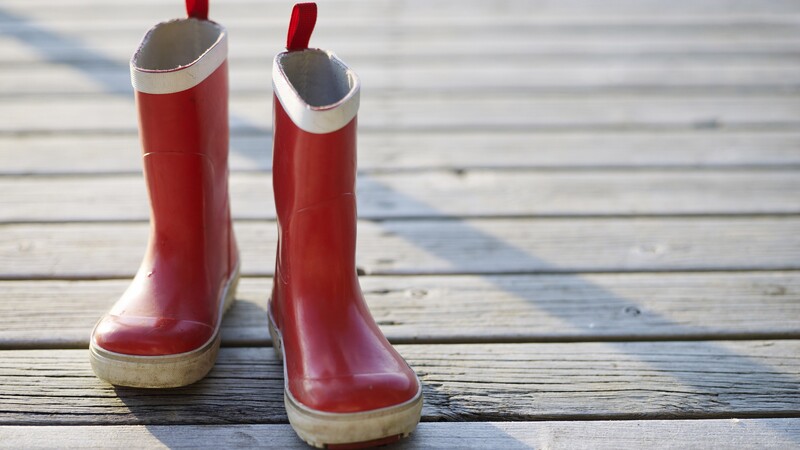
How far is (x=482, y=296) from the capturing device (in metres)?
1.30

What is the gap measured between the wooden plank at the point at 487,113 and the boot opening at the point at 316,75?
34.9 inches

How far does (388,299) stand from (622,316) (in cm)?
35

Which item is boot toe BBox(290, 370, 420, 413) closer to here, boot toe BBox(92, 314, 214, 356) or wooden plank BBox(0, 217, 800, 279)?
boot toe BBox(92, 314, 214, 356)

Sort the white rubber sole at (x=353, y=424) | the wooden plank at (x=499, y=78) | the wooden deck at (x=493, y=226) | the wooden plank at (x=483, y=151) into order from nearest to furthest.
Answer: the white rubber sole at (x=353, y=424) < the wooden deck at (x=493, y=226) < the wooden plank at (x=483, y=151) < the wooden plank at (x=499, y=78)

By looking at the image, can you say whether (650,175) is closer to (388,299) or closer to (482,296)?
(482,296)

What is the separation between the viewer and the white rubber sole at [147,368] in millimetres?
1008

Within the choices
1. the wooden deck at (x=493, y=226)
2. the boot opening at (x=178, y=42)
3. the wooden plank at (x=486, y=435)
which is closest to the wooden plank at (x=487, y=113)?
the wooden deck at (x=493, y=226)

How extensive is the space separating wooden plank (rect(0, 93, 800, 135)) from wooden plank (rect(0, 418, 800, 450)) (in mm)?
1035

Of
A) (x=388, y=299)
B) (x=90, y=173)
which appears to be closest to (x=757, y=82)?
(x=388, y=299)

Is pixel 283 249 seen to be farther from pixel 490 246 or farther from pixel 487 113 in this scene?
pixel 487 113

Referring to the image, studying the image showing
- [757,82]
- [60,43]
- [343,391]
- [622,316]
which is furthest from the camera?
[60,43]

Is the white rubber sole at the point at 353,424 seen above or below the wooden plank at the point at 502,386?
above

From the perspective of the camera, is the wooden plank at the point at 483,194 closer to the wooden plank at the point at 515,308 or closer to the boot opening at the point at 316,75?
the wooden plank at the point at 515,308

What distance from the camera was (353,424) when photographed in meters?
0.92
